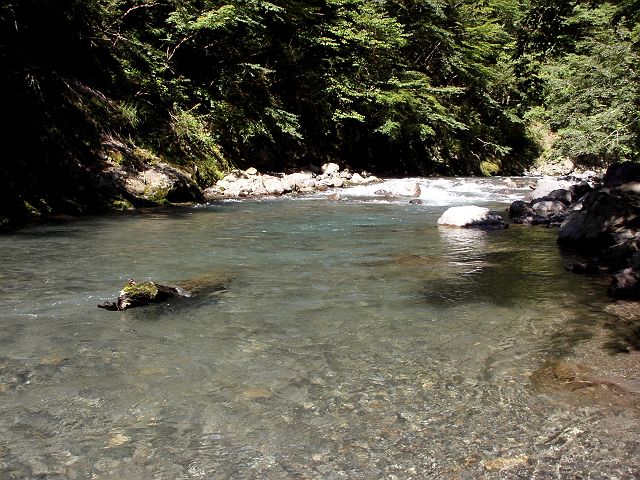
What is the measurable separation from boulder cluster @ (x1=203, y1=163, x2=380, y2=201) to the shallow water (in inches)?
317

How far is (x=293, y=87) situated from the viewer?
20.9 m

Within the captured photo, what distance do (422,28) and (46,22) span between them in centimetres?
1813

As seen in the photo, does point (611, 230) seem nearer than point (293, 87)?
Yes

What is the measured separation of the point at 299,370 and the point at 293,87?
18728mm

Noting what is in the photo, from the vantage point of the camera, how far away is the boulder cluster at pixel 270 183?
49.5ft

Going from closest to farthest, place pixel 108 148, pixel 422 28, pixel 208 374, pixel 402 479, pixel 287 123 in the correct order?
pixel 402 479, pixel 208 374, pixel 108 148, pixel 287 123, pixel 422 28

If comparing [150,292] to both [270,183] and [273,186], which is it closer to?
[273,186]

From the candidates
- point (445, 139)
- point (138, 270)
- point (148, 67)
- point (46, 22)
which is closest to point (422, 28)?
point (445, 139)

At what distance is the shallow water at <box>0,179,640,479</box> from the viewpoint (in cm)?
256

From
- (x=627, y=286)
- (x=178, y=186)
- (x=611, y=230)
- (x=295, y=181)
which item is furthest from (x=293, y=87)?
(x=627, y=286)

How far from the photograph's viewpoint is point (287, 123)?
1844 cm

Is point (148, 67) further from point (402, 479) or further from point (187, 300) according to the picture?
point (402, 479)

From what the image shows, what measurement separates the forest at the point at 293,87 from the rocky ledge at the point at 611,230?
2341mm

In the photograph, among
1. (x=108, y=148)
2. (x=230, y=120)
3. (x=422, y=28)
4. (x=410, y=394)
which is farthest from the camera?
(x=422, y=28)
